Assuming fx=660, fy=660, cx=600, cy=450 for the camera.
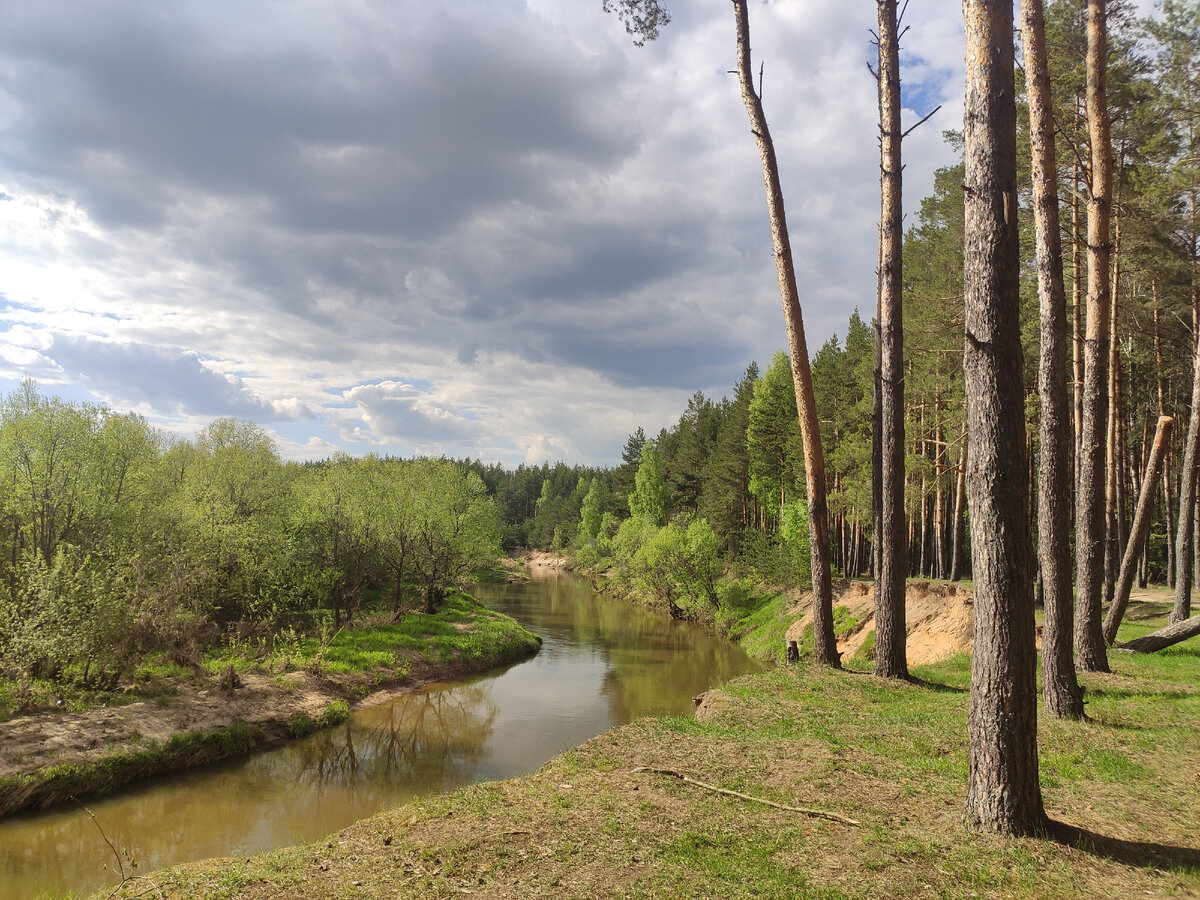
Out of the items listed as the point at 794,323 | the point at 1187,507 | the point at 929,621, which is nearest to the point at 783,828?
the point at 794,323

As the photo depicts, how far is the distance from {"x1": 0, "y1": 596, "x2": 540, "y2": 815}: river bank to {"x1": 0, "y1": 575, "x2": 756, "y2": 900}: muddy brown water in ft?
1.55

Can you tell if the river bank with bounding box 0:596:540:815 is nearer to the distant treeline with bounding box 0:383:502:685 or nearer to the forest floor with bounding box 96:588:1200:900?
the distant treeline with bounding box 0:383:502:685

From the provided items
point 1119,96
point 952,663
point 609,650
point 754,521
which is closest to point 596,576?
point 754,521

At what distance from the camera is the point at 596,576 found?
6394 centimetres

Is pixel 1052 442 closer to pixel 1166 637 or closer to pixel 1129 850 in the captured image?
pixel 1129 850

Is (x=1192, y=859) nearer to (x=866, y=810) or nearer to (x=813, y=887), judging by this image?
(x=866, y=810)

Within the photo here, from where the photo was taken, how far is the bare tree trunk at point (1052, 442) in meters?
8.72

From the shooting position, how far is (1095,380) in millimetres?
10977

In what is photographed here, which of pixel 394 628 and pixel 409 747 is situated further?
pixel 394 628

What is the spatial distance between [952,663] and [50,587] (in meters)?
19.8

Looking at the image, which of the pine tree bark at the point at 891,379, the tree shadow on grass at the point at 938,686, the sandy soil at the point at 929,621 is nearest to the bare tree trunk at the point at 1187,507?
the sandy soil at the point at 929,621

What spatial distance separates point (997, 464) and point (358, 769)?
13669 mm

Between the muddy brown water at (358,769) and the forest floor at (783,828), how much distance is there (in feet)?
11.1

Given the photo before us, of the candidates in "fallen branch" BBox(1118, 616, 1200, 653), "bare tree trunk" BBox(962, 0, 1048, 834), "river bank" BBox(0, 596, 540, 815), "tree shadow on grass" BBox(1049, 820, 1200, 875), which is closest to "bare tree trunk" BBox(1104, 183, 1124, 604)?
"fallen branch" BBox(1118, 616, 1200, 653)
